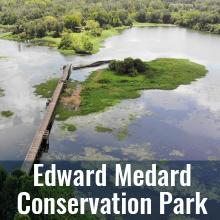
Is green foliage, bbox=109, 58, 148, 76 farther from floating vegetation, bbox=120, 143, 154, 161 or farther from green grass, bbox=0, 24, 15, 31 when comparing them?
green grass, bbox=0, 24, 15, 31

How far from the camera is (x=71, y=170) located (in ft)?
105

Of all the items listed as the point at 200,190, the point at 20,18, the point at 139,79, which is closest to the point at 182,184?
the point at 200,190

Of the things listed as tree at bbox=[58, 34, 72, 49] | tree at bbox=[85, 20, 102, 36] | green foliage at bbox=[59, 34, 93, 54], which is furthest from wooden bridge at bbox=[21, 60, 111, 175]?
tree at bbox=[85, 20, 102, 36]

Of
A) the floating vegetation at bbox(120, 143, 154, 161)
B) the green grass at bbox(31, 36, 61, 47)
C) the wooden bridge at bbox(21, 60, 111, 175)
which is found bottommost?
the green grass at bbox(31, 36, 61, 47)

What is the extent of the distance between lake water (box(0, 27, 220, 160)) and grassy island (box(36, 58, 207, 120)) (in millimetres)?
1458

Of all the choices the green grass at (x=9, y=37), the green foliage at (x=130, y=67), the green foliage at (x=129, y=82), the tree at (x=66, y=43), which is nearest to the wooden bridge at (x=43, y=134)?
the green foliage at (x=129, y=82)

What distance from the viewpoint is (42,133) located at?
36.2 metres

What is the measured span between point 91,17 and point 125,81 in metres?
62.0

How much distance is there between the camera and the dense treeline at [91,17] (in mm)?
99875

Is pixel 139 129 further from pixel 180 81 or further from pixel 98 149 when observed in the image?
pixel 180 81

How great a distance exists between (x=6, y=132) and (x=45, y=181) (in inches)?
468

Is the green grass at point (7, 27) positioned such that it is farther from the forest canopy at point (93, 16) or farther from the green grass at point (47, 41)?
the green grass at point (47, 41)

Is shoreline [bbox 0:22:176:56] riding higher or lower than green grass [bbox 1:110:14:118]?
lower

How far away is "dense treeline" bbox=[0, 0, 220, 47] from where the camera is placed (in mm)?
99875
